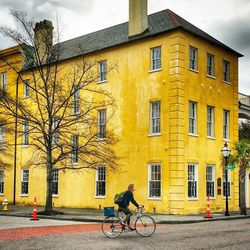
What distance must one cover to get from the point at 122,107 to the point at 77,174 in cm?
579

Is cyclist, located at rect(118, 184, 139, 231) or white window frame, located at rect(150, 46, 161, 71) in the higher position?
white window frame, located at rect(150, 46, 161, 71)

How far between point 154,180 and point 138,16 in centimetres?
1009

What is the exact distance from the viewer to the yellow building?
95.0 feet

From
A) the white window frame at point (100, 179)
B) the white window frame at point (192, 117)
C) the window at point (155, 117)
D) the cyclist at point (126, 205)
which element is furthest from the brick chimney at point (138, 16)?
the cyclist at point (126, 205)

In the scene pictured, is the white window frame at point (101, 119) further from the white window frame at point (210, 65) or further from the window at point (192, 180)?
the white window frame at point (210, 65)

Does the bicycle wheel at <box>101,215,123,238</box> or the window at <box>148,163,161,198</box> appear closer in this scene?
the bicycle wheel at <box>101,215,123,238</box>

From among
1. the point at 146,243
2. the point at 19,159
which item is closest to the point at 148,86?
the point at 19,159

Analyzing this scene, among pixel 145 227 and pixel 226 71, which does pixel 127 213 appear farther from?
pixel 226 71

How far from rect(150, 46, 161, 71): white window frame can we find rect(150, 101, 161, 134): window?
2.08 m

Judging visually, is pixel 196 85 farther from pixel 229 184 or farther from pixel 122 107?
pixel 229 184

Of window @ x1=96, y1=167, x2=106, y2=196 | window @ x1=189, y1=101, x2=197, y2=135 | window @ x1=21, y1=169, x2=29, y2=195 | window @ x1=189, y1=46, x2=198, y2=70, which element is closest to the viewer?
window @ x1=189, y1=101, x2=197, y2=135

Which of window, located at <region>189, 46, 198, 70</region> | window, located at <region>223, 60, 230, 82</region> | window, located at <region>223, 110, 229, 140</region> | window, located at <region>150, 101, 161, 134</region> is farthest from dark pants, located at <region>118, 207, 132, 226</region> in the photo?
window, located at <region>223, 60, 230, 82</region>

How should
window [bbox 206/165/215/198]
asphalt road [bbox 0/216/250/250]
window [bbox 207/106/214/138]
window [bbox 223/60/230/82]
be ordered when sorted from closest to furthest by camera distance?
asphalt road [bbox 0/216/250/250], window [bbox 206/165/215/198], window [bbox 207/106/214/138], window [bbox 223/60/230/82]

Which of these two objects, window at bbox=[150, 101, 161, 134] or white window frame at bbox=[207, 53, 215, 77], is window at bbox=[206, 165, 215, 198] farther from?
white window frame at bbox=[207, 53, 215, 77]
